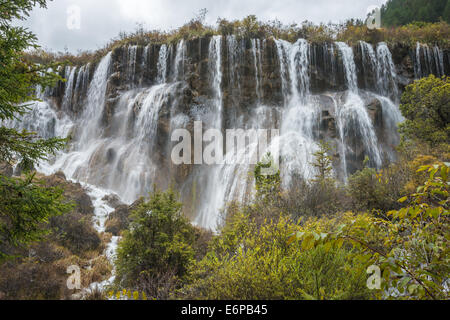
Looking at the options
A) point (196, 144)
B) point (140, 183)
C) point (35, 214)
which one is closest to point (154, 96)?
point (196, 144)

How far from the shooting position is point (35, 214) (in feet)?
12.7

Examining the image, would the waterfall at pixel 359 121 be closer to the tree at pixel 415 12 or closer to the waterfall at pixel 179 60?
the waterfall at pixel 179 60

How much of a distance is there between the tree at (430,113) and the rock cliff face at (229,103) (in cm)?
440

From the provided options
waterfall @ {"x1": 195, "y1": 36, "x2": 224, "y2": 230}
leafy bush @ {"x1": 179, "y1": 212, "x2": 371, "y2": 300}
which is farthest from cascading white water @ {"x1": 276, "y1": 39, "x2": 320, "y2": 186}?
leafy bush @ {"x1": 179, "y1": 212, "x2": 371, "y2": 300}

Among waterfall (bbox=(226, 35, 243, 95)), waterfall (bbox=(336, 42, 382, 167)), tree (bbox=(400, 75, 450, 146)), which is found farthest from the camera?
waterfall (bbox=(226, 35, 243, 95))

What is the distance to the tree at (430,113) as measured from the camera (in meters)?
11.2

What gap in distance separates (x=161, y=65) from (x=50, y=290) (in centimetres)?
1992

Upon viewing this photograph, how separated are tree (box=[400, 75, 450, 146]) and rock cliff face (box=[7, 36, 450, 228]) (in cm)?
440

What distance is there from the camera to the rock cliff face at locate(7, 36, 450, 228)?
17.5m

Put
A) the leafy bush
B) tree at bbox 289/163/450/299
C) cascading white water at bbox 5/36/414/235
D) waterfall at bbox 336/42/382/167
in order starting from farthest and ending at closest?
1. cascading white water at bbox 5/36/414/235
2. waterfall at bbox 336/42/382/167
3. the leafy bush
4. tree at bbox 289/163/450/299

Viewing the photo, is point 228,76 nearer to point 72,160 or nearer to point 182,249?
point 72,160

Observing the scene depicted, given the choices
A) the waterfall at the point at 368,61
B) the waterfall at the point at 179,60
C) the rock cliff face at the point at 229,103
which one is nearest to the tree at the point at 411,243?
the rock cliff face at the point at 229,103

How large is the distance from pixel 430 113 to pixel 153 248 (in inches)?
536

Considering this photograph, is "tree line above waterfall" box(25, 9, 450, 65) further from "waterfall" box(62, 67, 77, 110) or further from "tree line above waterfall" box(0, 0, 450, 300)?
"tree line above waterfall" box(0, 0, 450, 300)
